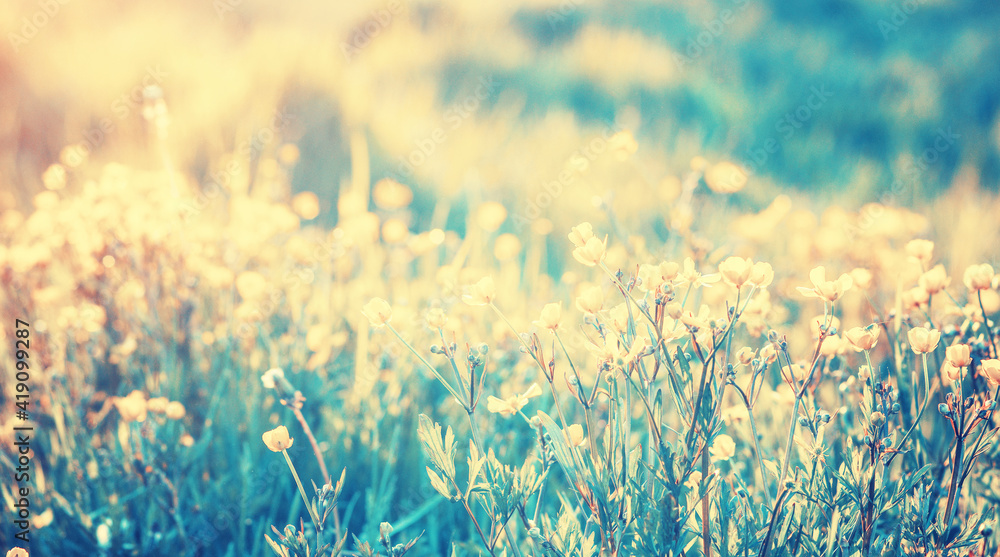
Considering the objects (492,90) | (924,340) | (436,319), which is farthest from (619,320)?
(492,90)

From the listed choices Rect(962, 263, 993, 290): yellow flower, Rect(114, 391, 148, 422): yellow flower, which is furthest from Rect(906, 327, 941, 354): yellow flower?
Rect(114, 391, 148, 422): yellow flower

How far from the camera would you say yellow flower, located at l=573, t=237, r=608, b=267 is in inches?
35.4

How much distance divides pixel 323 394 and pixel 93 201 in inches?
40.9

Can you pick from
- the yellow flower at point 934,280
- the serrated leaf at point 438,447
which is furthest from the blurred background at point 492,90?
the serrated leaf at point 438,447

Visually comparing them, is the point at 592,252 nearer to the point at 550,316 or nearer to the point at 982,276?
the point at 550,316

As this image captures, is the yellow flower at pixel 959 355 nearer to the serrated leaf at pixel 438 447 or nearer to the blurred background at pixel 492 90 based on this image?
the serrated leaf at pixel 438 447

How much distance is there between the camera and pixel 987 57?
4.60 m

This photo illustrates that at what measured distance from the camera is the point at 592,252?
901 mm

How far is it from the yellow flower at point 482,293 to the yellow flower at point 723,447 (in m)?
0.48

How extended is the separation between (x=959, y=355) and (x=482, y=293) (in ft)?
2.39

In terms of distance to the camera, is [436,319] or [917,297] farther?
[917,297]

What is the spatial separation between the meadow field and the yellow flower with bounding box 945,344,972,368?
0.08 ft

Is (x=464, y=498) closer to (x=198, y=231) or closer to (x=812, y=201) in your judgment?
(x=198, y=231)

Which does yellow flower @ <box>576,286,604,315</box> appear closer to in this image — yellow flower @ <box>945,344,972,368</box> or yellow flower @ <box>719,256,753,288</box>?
yellow flower @ <box>719,256,753,288</box>
